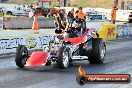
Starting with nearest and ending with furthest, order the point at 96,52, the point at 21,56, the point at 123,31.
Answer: the point at 21,56, the point at 96,52, the point at 123,31

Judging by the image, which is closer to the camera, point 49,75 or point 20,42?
point 49,75

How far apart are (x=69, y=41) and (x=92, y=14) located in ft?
117

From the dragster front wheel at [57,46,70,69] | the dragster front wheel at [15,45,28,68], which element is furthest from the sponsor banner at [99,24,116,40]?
the dragster front wheel at [15,45,28,68]

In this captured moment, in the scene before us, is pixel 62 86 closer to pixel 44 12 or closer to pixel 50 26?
pixel 50 26

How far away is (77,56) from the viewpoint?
12.0m

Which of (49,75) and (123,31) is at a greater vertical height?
(49,75)

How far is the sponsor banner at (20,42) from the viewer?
16134mm

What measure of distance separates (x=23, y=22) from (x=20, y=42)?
15181 millimetres

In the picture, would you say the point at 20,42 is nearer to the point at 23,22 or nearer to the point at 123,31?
the point at 123,31

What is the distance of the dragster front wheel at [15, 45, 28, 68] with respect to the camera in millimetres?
10866

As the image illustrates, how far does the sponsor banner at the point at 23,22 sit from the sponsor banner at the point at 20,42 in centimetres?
1185

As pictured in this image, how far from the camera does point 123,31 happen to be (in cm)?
2878

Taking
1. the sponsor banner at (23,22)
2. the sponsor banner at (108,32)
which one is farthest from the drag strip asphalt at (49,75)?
the sponsor banner at (23,22)

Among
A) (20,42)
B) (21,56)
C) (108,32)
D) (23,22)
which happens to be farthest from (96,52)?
(23,22)
